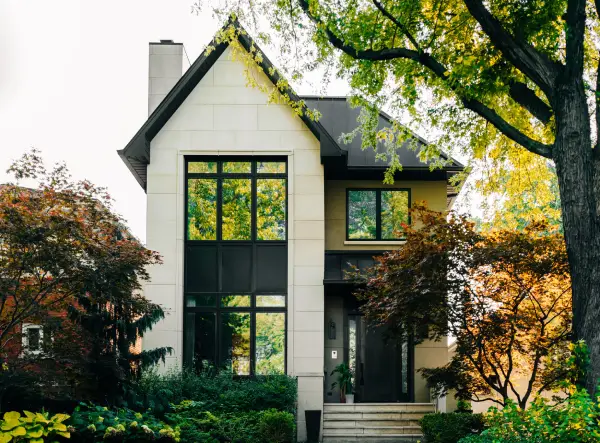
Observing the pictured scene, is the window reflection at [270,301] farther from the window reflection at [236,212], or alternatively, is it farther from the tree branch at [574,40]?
the tree branch at [574,40]

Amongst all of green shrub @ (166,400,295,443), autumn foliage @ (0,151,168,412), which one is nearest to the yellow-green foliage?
autumn foliage @ (0,151,168,412)

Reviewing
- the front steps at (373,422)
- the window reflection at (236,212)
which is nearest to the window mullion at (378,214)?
the window reflection at (236,212)

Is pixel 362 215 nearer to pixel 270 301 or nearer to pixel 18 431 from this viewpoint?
pixel 270 301

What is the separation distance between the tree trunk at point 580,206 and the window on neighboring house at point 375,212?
938 centimetres

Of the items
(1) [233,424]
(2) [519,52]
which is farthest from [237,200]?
(2) [519,52]

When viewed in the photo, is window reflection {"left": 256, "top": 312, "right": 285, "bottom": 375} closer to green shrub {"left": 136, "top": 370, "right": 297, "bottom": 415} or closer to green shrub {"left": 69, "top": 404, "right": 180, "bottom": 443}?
green shrub {"left": 136, "top": 370, "right": 297, "bottom": 415}

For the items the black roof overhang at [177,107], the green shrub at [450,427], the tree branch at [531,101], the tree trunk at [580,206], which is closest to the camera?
the tree trunk at [580,206]

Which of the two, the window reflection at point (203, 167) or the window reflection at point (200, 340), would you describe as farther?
the window reflection at point (203, 167)

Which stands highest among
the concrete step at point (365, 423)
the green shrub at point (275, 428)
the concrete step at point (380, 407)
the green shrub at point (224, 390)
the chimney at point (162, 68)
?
the chimney at point (162, 68)

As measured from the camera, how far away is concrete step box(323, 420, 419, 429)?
56.3 feet

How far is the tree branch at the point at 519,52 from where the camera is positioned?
34.7 ft

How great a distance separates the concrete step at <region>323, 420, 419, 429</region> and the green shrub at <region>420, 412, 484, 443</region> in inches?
85.0

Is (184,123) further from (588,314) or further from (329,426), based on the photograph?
(588,314)

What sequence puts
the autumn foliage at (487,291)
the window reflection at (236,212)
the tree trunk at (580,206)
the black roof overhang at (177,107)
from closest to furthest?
the tree trunk at (580,206), the autumn foliage at (487,291), the black roof overhang at (177,107), the window reflection at (236,212)
